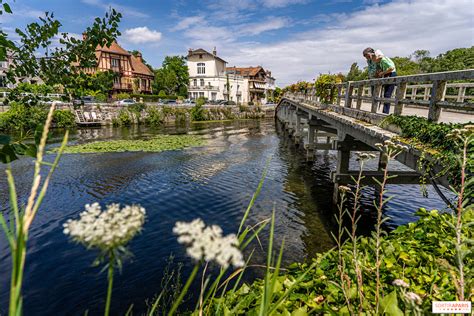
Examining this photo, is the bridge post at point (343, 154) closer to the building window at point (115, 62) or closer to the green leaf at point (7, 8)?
the green leaf at point (7, 8)

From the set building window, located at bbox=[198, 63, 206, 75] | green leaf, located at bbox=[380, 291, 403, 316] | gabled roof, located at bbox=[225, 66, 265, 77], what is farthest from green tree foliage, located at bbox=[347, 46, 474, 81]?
green leaf, located at bbox=[380, 291, 403, 316]

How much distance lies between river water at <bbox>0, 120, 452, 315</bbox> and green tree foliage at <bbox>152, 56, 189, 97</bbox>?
59.6 m

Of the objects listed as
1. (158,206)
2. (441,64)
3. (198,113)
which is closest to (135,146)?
(158,206)

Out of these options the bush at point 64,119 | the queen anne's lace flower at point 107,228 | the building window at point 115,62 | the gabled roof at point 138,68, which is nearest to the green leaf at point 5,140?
the queen anne's lace flower at point 107,228

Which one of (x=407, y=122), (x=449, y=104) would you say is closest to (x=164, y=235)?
(x=407, y=122)

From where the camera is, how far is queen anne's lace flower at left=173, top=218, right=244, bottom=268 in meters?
0.88

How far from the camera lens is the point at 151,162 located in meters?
20.3

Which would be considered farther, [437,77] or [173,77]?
[173,77]

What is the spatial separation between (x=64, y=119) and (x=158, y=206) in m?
32.9

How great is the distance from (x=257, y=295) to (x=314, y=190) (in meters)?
12.4

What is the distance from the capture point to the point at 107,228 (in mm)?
943

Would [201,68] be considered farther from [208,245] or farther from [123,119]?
[208,245]

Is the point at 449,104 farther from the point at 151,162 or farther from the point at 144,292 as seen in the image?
the point at 151,162

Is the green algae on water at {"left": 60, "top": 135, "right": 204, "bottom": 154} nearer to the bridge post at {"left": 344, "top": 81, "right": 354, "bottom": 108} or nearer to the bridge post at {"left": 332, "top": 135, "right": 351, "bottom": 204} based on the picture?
the bridge post at {"left": 332, "top": 135, "right": 351, "bottom": 204}
